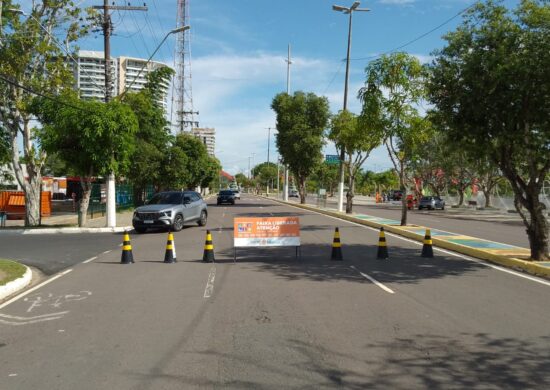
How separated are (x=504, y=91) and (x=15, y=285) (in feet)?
33.8

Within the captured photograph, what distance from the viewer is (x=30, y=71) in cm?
2330

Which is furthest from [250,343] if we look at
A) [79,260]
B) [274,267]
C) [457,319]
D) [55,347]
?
[79,260]

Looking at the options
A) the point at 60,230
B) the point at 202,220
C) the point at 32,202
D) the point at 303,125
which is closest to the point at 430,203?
the point at 303,125

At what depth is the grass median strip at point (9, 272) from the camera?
9408 mm

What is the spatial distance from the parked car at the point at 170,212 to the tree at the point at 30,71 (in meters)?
5.97

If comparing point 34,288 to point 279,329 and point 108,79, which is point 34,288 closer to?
point 279,329

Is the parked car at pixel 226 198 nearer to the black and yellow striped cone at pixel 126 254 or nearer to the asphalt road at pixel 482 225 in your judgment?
the asphalt road at pixel 482 225

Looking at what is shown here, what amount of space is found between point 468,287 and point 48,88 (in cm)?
2075

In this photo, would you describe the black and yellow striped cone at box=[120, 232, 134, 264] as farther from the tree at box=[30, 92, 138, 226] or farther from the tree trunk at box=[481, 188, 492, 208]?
the tree trunk at box=[481, 188, 492, 208]

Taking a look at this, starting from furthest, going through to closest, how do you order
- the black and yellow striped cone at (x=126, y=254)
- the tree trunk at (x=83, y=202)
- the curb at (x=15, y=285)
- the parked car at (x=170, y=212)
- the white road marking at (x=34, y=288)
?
the tree trunk at (x=83, y=202), the parked car at (x=170, y=212), the black and yellow striped cone at (x=126, y=254), the curb at (x=15, y=285), the white road marking at (x=34, y=288)

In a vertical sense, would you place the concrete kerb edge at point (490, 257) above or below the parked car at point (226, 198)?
below

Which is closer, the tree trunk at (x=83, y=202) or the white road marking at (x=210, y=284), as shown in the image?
the white road marking at (x=210, y=284)

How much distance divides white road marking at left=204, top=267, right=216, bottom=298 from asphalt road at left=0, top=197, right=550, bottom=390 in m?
0.02

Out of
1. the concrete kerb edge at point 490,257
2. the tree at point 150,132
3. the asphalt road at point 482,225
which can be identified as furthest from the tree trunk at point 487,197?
the concrete kerb edge at point 490,257
